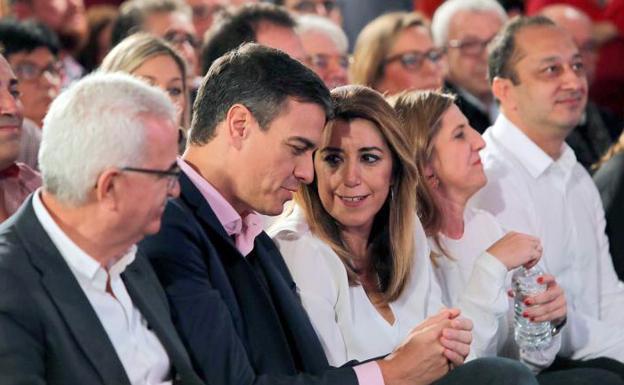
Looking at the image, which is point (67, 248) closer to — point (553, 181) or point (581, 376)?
point (581, 376)

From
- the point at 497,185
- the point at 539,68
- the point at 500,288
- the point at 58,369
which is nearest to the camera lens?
the point at 58,369

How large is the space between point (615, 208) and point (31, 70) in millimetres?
2055

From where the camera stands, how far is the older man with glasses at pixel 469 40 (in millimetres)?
5434

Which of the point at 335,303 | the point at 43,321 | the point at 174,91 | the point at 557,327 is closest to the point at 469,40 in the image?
the point at 174,91

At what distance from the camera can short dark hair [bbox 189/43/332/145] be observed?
8.56 ft

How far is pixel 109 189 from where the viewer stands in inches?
86.7

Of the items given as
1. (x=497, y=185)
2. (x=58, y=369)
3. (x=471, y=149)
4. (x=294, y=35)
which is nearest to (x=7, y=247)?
(x=58, y=369)

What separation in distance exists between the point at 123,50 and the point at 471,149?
3.93 feet

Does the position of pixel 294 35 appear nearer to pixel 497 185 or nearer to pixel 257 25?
pixel 257 25

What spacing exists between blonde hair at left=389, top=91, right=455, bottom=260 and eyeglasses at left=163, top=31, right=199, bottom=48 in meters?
1.76

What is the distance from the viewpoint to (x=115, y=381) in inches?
87.0

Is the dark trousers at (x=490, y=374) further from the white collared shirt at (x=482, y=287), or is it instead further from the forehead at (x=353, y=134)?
the forehead at (x=353, y=134)

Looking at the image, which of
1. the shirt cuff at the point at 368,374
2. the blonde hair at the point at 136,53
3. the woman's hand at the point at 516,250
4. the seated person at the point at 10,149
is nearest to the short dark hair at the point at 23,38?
the blonde hair at the point at 136,53

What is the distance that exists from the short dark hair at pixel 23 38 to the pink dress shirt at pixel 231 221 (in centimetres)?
175
